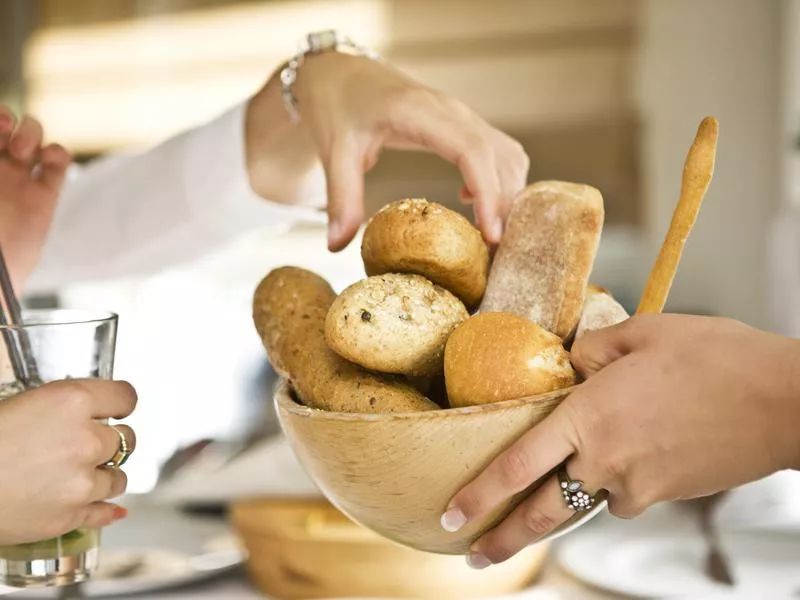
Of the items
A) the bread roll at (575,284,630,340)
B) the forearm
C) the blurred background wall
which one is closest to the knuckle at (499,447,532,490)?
the bread roll at (575,284,630,340)

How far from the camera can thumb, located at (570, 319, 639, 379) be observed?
47 centimetres

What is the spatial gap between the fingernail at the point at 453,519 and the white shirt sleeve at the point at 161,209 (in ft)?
1.98

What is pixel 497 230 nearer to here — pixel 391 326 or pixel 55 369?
pixel 391 326

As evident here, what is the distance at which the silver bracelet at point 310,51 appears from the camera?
83cm

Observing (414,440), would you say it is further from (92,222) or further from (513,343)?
(92,222)

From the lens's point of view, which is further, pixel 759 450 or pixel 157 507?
pixel 157 507

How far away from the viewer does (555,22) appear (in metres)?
2.53

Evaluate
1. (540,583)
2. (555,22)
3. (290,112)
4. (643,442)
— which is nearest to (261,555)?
(540,583)

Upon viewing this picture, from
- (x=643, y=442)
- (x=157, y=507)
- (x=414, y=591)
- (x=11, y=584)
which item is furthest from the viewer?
(x=157, y=507)

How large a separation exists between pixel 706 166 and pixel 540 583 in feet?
1.77

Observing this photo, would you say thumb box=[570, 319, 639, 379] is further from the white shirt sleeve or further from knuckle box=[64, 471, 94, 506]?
the white shirt sleeve

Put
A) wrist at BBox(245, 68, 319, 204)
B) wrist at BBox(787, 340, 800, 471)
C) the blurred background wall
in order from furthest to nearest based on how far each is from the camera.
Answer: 1. the blurred background wall
2. wrist at BBox(245, 68, 319, 204)
3. wrist at BBox(787, 340, 800, 471)

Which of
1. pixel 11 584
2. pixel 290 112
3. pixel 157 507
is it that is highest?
pixel 290 112

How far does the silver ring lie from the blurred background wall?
1.77m
